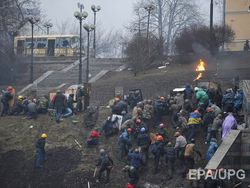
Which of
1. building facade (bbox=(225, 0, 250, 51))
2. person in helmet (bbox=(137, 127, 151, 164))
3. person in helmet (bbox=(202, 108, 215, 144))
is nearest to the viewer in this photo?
person in helmet (bbox=(137, 127, 151, 164))

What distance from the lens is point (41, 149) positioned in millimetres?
15312

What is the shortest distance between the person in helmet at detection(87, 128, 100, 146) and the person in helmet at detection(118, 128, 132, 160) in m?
1.57

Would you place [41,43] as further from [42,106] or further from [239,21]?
[42,106]

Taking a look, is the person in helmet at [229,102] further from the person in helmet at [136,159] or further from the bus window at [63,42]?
the bus window at [63,42]

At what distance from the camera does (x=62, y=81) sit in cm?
3070

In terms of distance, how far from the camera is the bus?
127ft

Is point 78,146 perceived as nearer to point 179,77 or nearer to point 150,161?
point 150,161

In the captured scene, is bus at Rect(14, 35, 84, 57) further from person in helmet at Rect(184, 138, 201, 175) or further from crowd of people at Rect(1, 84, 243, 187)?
person in helmet at Rect(184, 138, 201, 175)

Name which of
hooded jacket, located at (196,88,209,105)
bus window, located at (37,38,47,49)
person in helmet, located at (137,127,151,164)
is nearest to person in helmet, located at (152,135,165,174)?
person in helmet, located at (137,127,151,164)

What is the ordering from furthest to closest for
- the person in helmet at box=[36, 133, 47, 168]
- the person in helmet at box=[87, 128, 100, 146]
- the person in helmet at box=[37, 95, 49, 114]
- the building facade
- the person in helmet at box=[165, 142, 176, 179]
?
the building facade → the person in helmet at box=[37, 95, 49, 114] → the person in helmet at box=[87, 128, 100, 146] → the person in helmet at box=[36, 133, 47, 168] → the person in helmet at box=[165, 142, 176, 179]

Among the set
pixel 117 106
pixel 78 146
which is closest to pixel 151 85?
pixel 117 106

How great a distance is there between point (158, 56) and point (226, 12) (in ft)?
31.9

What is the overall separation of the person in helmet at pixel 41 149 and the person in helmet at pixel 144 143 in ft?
13.0

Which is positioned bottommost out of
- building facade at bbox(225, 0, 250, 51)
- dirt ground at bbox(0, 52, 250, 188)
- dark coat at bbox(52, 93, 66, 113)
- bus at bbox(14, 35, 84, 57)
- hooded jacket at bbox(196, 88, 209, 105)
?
dirt ground at bbox(0, 52, 250, 188)
